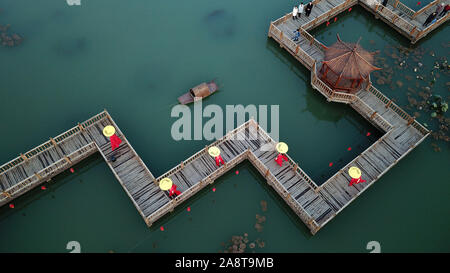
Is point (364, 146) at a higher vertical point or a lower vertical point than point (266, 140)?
lower

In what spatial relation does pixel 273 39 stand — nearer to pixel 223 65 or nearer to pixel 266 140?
pixel 223 65

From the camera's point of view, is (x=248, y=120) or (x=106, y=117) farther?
(x=248, y=120)

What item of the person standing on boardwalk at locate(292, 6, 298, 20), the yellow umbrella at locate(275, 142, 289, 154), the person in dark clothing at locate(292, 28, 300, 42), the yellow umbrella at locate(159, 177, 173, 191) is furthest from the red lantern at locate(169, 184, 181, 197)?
the person standing on boardwalk at locate(292, 6, 298, 20)

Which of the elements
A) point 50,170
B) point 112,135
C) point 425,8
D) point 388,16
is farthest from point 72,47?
point 425,8

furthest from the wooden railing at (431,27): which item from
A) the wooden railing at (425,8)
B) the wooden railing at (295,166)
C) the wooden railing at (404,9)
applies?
the wooden railing at (295,166)

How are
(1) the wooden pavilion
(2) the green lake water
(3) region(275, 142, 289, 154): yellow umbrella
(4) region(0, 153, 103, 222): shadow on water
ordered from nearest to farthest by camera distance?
(3) region(275, 142, 289, 154): yellow umbrella, (2) the green lake water, (4) region(0, 153, 103, 222): shadow on water, (1) the wooden pavilion

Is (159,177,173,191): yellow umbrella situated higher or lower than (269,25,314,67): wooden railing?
lower

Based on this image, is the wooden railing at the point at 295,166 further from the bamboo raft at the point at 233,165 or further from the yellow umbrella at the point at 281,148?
the yellow umbrella at the point at 281,148

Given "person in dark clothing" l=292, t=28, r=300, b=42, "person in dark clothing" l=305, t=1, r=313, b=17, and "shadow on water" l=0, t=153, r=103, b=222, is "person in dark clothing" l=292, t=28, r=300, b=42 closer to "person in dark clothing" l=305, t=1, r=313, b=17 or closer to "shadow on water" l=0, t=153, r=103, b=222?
"person in dark clothing" l=305, t=1, r=313, b=17
